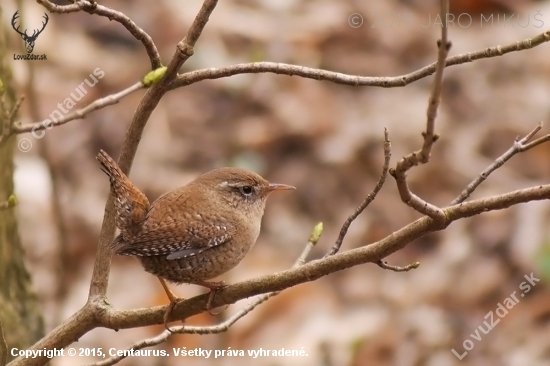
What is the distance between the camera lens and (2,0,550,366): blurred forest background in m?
5.08

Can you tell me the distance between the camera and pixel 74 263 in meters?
5.61

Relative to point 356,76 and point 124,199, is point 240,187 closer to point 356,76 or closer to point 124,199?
point 124,199

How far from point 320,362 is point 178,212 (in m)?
2.34

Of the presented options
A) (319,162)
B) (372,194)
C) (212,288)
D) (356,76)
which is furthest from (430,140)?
(319,162)

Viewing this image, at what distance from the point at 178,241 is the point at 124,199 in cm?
31

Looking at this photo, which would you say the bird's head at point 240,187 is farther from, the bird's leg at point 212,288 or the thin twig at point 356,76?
the thin twig at point 356,76

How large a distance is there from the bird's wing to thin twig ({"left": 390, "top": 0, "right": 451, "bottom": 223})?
3.83 ft

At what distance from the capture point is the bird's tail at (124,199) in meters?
2.71

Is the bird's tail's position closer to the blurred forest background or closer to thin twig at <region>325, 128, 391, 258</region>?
thin twig at <region>325, 128, 391, 258</region>

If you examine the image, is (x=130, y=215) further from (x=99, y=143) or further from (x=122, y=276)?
(x=99, y=143)

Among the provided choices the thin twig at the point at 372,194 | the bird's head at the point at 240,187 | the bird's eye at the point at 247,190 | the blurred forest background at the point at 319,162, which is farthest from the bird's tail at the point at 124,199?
the blurred forest background at the point at 319,162

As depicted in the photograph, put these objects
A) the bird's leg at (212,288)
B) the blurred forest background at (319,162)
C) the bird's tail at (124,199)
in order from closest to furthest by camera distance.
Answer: the bird's leg at (212,288) < the bird's tail at (124,199) < the blurred forest background at (319,162)

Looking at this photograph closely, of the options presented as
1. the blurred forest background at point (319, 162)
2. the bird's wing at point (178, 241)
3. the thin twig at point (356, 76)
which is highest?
the blurred forest background at point (319, 162)

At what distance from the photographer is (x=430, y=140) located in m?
1.73
